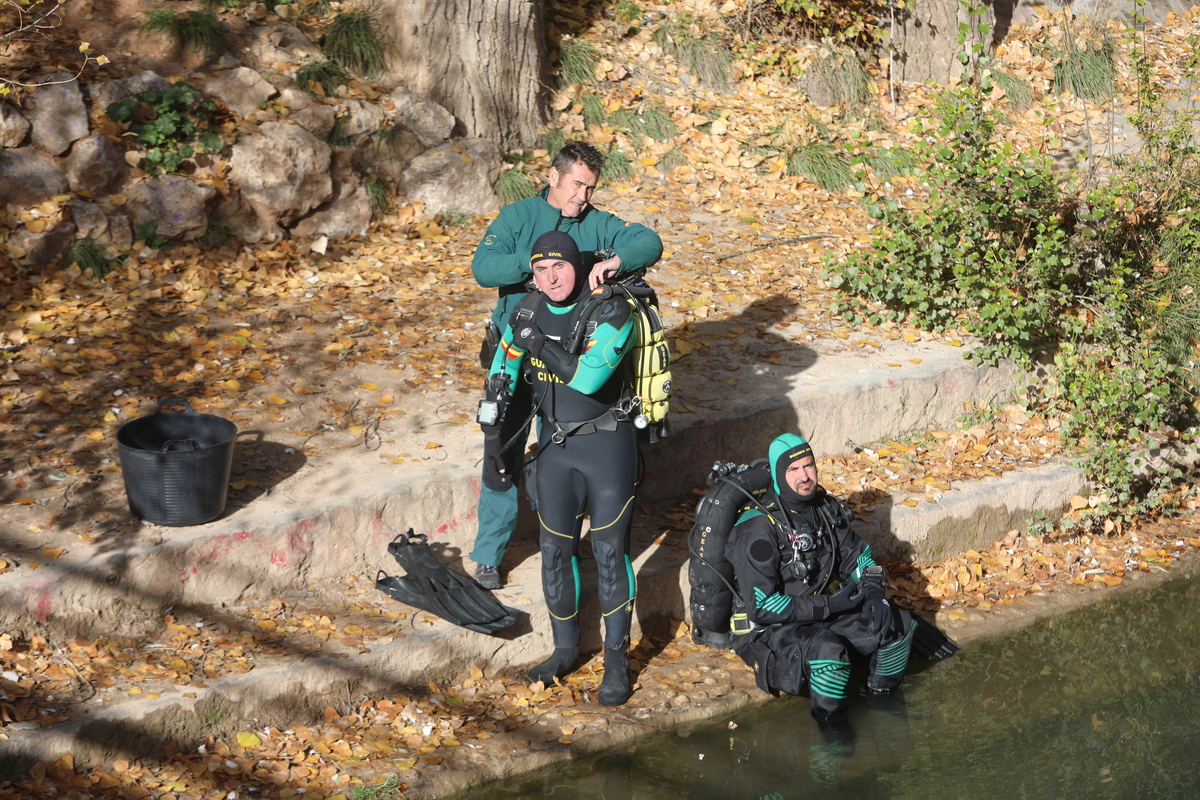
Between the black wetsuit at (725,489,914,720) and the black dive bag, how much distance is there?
69 millimetres

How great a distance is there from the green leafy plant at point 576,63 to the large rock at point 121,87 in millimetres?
4014

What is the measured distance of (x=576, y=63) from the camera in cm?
1088

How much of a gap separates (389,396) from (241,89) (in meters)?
3.77

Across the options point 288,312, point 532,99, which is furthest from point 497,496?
point 532,99

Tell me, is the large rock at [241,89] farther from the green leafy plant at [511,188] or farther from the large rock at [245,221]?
the green leafy plant at [511,188]

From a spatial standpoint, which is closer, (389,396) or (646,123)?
(389,396)

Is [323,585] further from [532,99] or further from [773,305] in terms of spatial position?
[532,99]

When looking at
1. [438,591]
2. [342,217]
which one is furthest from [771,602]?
[342,217]

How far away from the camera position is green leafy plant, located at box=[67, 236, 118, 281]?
7.63m

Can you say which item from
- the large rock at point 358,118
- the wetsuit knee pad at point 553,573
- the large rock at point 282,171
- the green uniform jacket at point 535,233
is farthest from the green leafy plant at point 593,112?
the wetsuit knee pad at point 553,573

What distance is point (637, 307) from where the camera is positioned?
16.5 ft

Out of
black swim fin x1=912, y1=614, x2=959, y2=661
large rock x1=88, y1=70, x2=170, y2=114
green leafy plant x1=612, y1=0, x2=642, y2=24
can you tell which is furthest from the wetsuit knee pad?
green leafy plant x1=612, y1=0, x2=642, y2=24

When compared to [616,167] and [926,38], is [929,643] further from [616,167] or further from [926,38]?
[926,38]

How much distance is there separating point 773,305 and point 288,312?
3882 mm
